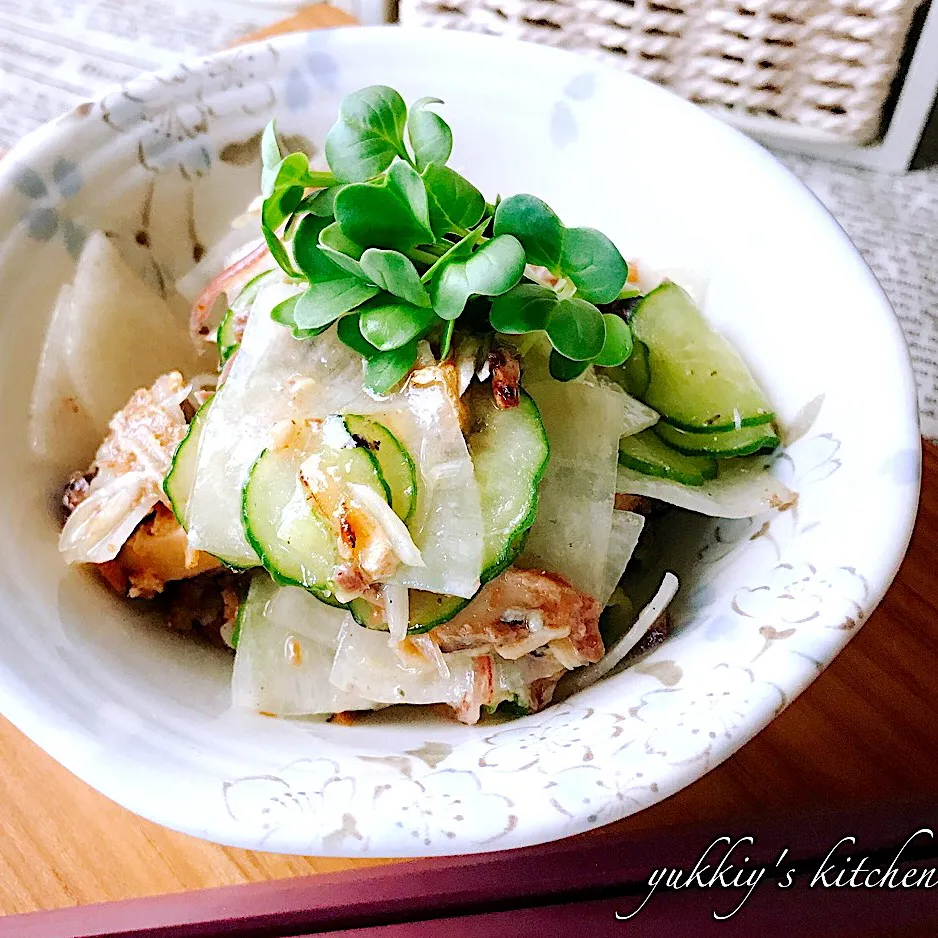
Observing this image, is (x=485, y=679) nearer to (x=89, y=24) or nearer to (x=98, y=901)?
(x=98, y=901)

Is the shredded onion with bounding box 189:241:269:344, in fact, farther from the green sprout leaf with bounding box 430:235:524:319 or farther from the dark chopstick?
the dark chopstick

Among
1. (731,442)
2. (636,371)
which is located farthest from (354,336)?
(731,442)

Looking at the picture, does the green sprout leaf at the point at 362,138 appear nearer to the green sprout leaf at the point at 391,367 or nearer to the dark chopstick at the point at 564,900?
the green sprout leaf at the point at 391,367

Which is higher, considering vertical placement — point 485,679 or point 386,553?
point 386,553

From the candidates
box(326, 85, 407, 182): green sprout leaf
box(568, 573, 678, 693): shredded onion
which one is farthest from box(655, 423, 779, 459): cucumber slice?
box(326, 85, 407, 182): green sprout leaf

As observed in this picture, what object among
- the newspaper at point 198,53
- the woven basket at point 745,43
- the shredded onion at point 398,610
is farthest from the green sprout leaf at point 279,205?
the woven basket at point 745,43

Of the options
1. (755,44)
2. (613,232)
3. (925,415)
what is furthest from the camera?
(755,44)

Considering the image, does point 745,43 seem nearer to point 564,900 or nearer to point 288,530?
point 288,530

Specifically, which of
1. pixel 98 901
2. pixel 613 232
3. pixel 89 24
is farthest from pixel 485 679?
pixel 89 24
